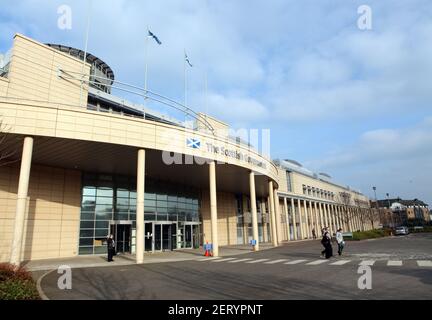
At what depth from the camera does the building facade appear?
18.5 metres

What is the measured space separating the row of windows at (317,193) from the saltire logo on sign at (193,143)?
140 ft

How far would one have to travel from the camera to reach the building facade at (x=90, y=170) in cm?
1850

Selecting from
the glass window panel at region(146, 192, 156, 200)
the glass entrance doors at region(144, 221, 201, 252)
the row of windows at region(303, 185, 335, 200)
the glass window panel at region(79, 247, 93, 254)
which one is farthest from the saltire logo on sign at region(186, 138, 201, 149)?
the row of windows at region(303, 185, 335, 200)

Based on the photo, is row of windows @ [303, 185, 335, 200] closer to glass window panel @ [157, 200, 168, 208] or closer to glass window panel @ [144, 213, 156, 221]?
glass window panel @ [157, 200, 168, 208]

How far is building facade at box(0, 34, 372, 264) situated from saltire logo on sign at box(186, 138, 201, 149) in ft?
0.23

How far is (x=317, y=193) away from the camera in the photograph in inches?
2657

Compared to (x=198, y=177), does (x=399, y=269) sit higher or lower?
lower

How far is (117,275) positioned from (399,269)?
11529 millimetres

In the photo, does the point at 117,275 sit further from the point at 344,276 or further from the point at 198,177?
the point at 198,177
